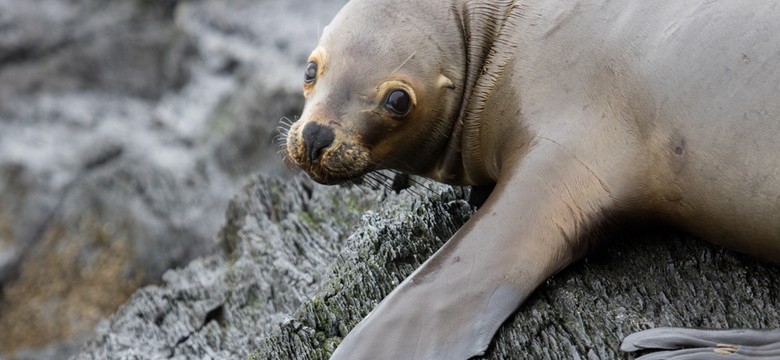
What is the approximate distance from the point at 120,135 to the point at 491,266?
856 cm

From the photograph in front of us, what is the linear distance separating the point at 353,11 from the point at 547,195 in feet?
4.80

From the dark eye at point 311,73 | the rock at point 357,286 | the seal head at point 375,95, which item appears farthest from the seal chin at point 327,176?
the dark eye at point 311,73

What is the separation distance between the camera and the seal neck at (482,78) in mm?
4832

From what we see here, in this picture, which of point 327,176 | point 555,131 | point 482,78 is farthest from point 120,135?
point 555,131

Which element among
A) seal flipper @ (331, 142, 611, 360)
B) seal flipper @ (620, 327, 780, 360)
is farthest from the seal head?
seal flipper @ (620, 327, 780, 360)

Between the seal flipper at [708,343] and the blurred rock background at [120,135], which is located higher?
the blurred rock background at [120,135]

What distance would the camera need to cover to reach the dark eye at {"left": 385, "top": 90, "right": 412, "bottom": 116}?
4824 millimetres

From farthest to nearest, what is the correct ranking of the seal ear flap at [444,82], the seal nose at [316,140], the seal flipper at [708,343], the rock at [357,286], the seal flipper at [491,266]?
the seal ear flap at [444,82] < the seal nose at [316,140] < the rock at [357,286] < the seal flipper at [491,266] < the seal flipper at [708,343]

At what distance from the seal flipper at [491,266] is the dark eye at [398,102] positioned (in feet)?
2.22

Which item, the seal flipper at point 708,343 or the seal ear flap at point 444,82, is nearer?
the seal flipper at point 708,343

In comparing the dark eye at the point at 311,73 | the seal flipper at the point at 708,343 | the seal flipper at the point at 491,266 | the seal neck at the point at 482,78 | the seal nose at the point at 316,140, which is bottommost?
the seal flipper at the point at 708,343

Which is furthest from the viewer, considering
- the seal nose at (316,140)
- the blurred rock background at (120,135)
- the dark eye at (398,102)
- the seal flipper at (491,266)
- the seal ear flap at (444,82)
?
the blurred rock background at (120,135)

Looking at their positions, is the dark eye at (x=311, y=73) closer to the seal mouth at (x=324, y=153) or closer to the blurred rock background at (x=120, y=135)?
the seal mouth at (x=324, y=153)

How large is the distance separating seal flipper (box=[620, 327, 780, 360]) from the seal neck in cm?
122
